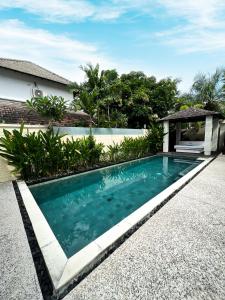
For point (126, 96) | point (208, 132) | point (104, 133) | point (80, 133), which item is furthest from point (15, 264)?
point (126, 96)

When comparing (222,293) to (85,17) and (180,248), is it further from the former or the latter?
(85,17)

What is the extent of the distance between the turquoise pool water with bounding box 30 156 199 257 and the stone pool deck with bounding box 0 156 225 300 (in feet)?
3.40

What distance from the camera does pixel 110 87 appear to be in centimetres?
1440

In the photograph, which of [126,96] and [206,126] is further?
[126,96]

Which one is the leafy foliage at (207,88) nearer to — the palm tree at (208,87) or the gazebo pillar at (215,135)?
the palm tree at (208,87)

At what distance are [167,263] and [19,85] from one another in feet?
50.1

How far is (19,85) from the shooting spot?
1332cm

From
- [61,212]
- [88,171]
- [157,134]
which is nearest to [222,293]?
[61,212]

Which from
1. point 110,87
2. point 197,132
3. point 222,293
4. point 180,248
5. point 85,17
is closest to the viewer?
point 222,293

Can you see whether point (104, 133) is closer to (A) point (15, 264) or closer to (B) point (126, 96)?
(B) point (126, 96)

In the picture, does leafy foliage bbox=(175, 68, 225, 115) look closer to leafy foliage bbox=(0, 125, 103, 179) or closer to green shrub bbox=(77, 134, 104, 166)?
green shrub bbox=(77, 134, 104, 166)

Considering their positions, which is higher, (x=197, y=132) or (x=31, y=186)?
(x=197, y=132)

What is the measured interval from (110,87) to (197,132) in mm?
11816

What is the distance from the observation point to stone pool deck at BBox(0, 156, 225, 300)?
2.00 metres
